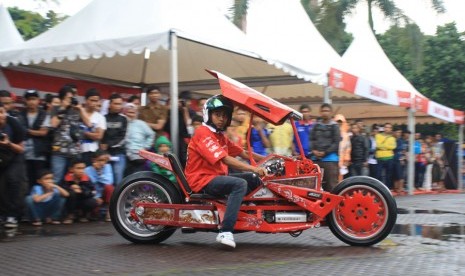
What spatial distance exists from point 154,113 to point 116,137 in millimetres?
828

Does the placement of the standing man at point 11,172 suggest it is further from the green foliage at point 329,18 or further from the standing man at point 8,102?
the green foliage at point 329,18

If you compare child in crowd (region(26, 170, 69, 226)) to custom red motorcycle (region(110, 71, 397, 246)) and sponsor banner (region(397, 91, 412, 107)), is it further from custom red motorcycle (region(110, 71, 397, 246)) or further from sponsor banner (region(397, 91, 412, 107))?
sponsor banner (region(397, 91, 412, 107))

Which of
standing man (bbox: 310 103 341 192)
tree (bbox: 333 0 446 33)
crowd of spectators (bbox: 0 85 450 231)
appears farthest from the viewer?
tree (bbox: 333 0 446 33)

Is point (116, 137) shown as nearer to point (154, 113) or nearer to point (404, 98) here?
point (154, 113)

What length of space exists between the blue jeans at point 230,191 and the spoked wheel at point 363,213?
1079mm

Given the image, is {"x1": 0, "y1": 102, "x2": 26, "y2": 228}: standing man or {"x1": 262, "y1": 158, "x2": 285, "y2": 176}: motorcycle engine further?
{"x1": 0, "y1": 102, "x2": 26, "y2": 228}: standing man

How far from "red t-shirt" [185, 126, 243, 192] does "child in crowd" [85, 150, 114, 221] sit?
8.80 ft

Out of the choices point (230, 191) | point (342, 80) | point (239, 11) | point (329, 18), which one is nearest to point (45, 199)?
point (230, 191)

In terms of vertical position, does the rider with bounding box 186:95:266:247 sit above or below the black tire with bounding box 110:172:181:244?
above

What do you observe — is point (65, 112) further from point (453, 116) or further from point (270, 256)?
point (453, 116)

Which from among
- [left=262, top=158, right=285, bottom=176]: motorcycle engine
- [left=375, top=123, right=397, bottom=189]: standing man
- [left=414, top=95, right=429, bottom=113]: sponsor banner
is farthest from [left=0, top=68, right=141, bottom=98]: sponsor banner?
[left=414, top=95, right=429, bottom=113]: sponsor banner

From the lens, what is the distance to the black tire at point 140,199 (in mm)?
6590

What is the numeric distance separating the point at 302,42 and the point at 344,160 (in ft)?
13.9

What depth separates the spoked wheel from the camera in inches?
252
